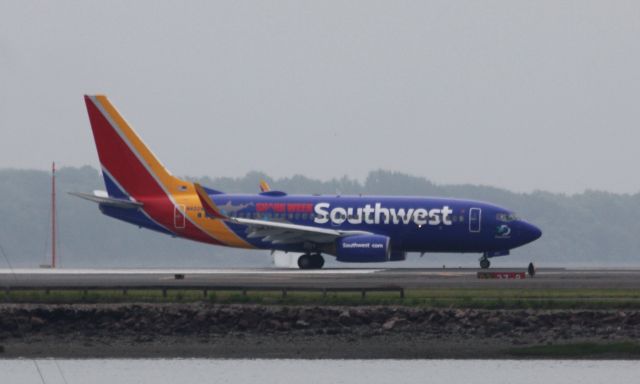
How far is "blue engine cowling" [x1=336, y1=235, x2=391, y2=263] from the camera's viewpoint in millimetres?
78375

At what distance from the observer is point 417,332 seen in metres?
51.1

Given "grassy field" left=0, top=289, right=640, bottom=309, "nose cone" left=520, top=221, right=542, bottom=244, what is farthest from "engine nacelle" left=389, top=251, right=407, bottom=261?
"grassy field" left=0, top=289, right=640, bottom=309

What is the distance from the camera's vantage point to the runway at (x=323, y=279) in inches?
2426

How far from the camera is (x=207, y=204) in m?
77.3

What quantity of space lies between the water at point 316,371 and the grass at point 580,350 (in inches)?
32.4

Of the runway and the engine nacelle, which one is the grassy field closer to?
the runway

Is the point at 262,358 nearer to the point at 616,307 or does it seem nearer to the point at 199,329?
the point at 199,329

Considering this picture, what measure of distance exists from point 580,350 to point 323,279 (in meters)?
19.6

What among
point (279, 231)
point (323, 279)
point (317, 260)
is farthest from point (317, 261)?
point (323, 279)

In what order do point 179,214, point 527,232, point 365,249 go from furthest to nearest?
point 179,214 < point 527,232 < point 365,249

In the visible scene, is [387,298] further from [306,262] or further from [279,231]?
[306,262]

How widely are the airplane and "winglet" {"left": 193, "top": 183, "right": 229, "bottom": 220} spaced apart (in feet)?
0.25

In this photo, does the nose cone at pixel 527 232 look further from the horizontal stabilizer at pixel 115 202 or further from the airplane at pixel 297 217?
the horizontal stabilizer at pixel 115 202

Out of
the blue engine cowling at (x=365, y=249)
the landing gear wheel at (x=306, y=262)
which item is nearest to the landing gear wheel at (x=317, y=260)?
the landing gear wheel at (x=306, y=262)
